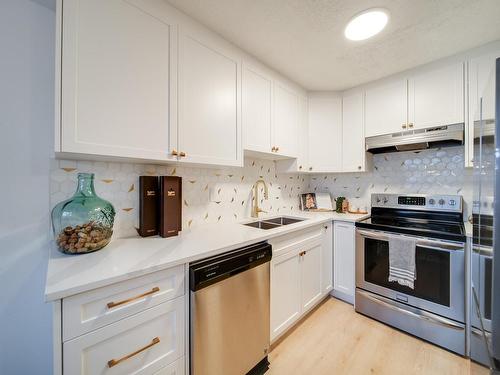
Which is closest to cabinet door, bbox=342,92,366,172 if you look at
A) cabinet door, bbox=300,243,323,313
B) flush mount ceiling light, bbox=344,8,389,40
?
flush mount ceiling light, bbox=344,8,389,40

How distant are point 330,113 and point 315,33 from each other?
44.0 inches

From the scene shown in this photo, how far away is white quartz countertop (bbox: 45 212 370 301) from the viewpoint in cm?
75

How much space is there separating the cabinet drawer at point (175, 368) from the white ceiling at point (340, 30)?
77.9 inches

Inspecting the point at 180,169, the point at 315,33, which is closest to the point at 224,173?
the point at 180,169

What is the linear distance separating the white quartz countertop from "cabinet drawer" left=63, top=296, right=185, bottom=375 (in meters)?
0.19

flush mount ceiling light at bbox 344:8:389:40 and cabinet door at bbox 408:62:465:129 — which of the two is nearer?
flush mount ceiling light at bbox 344:8:389:40

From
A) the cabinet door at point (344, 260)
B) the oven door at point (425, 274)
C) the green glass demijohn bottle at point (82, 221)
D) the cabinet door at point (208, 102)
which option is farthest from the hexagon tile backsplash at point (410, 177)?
the green glass demijohn bottle at point (82, 221)

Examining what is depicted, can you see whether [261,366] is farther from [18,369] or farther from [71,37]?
[71,37]

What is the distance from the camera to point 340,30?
149 cm

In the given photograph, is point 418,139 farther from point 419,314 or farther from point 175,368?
point 175,368

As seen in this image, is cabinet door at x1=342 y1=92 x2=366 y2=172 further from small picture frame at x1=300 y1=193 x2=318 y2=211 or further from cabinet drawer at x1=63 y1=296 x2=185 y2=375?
cabinet drawer at x1=63 y1=296 x2=185 y2=375

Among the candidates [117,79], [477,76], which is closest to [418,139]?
[477,76]

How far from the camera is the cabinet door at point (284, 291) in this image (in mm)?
1536

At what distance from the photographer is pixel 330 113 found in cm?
251
